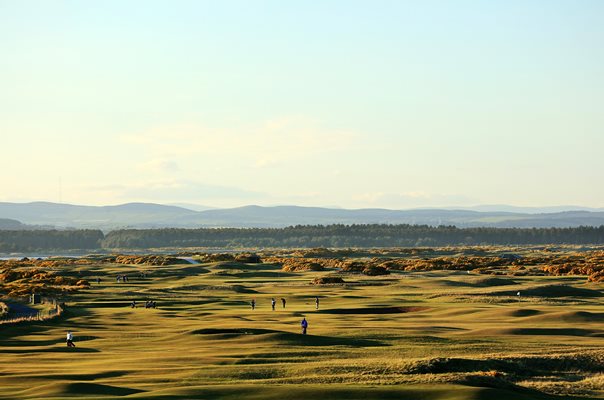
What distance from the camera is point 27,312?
256 ft

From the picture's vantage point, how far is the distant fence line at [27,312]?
71.1 metres

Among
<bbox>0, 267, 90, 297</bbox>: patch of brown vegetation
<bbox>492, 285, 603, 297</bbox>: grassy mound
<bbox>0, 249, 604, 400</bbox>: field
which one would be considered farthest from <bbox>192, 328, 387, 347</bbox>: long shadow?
<bbox>0, 267, 90, 297</bbox>: patch of brown vegetation

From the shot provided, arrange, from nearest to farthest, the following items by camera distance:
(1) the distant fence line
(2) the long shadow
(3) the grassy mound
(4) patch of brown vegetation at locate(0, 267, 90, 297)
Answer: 1. (2) the long shadow
2. (1) the distant fence line
3. (3) the grassy mound
4. (4) patch of brown vegetation at locate(0, 267, 90, 297)

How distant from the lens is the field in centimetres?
4138

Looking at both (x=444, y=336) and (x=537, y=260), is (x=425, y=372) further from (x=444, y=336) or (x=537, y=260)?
(x=537, y=260)

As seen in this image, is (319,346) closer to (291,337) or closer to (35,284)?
(291,337)

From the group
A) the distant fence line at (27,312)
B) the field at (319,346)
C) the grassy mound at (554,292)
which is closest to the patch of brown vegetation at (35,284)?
the field at (319,346)

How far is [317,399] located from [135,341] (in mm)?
22786

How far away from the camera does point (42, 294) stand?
93.8 meters

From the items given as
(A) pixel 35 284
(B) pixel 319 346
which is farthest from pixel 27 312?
(B) pixel 319 346

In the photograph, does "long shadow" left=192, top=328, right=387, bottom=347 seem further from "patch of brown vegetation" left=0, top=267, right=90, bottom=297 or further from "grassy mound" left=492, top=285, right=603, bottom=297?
"patch of brown vegetation" left=0, top=267, right=90, bottom=297

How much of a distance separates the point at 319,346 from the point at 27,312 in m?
30.5

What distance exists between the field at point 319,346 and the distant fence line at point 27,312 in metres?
1.42

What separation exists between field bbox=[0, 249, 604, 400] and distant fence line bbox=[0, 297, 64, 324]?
1.42m
